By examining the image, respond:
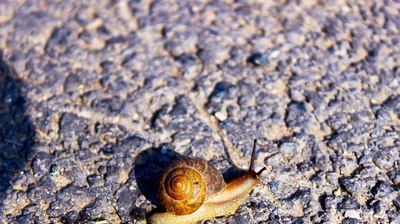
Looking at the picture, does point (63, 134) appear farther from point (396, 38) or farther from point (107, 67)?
point (396, 38)

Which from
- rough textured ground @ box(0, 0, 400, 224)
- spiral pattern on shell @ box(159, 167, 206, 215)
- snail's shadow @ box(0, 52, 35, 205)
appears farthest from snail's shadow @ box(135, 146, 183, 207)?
snail's shadow @ box(0, 52, 35, 205)

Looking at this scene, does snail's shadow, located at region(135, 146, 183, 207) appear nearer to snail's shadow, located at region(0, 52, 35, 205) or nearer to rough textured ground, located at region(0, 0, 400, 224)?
rough textured ground, located at region(0, 0, 400, 224)

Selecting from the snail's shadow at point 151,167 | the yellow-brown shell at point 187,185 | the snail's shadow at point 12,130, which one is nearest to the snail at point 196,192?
the yellow-brown shell at point 187,185

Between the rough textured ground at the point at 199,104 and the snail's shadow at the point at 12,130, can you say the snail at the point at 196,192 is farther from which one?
the snail's shadow at the point at 12,130

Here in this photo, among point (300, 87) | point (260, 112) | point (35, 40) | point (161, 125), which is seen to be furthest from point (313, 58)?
point (35, 40)

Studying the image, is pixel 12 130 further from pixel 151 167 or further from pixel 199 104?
pixel 199 104

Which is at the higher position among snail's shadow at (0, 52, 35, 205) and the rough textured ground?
snail's shadow at (0, 52, 35, 205)

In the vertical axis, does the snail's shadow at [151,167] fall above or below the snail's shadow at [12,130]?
below
